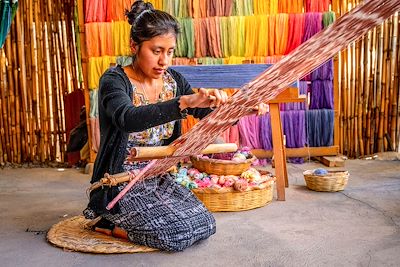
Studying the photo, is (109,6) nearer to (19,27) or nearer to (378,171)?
(19,27)

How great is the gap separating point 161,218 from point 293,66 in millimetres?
1002

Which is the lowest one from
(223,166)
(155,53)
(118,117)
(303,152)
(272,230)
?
(272,230)

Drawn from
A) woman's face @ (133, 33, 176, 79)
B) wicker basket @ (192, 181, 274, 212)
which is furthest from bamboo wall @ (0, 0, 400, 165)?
woman's face @ (133, 33, 176, 79)

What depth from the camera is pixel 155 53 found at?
2139mm

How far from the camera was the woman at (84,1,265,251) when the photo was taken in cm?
212

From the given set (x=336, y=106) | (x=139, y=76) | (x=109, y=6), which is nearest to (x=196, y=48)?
(x=109, y=6)

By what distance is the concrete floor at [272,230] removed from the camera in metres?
2.18

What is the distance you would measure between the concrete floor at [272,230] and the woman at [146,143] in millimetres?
120

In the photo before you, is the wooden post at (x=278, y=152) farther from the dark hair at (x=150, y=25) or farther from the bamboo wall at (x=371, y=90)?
the bamboo wall at (x=371, y=90)

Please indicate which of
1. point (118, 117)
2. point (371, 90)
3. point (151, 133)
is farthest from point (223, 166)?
point (371, 90)

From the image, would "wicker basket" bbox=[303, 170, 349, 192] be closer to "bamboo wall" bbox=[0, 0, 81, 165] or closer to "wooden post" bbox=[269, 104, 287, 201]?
"wooden post" bbox=[269, 104, 287, 201]

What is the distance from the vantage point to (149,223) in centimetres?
228

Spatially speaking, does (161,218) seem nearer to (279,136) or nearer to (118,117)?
(118,117)

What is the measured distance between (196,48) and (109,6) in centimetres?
93
